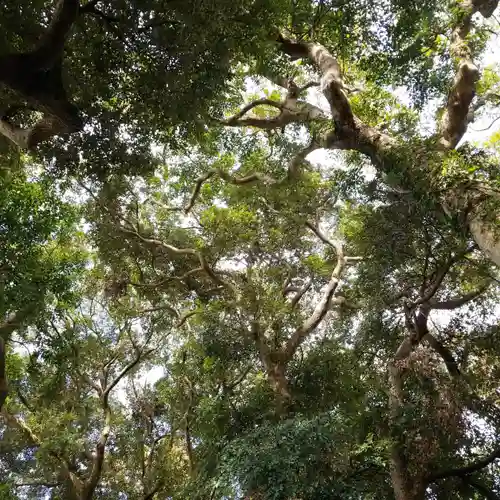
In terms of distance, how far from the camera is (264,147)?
11.5m

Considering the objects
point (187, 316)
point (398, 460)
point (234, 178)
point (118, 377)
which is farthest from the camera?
point (118, 377)

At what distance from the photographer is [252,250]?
1055 centimetres

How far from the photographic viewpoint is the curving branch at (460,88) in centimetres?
634

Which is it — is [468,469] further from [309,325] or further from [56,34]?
[56,34]

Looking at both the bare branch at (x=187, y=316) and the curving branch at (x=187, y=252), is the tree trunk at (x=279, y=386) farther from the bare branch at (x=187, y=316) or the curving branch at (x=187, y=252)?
the bare branch at (x=187, y=316)

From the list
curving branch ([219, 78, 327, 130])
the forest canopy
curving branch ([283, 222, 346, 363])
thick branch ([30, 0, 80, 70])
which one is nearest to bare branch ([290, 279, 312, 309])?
the forest canopy

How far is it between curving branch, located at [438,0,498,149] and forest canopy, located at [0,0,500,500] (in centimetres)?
4

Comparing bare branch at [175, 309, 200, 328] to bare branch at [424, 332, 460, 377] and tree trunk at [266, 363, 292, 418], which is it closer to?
tree trunk at [266, 363, 292, 418]

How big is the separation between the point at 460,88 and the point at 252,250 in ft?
18.4

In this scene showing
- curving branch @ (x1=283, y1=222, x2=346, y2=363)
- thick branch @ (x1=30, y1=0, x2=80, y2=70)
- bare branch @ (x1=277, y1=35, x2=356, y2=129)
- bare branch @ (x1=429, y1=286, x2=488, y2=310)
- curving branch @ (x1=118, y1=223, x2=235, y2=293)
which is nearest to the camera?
thick branch @ (x1=30, y1=0, x2=80, y2=70)

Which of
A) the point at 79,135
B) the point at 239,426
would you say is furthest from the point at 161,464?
the point at 79,135

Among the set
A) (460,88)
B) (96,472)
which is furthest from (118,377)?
(460,88)

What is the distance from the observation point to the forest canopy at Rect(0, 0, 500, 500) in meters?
5.85

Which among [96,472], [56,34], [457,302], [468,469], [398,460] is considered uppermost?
[56,34]
